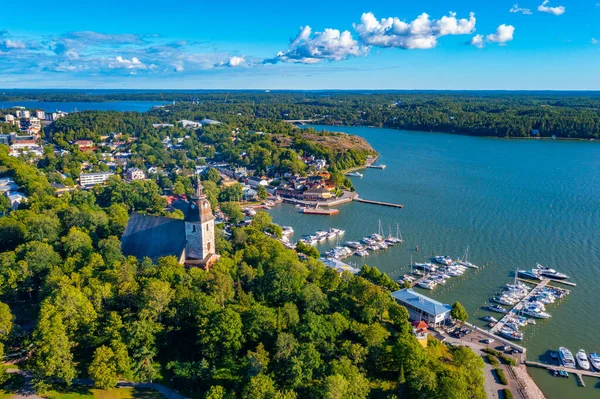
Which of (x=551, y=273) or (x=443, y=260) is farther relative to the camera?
(x=443, y=260)

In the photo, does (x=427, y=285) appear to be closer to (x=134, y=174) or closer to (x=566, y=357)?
(x=566, y=357)

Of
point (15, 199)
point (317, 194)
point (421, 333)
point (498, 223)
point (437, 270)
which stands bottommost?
point (437, 270)

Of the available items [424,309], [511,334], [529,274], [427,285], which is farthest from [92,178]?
[511,334]

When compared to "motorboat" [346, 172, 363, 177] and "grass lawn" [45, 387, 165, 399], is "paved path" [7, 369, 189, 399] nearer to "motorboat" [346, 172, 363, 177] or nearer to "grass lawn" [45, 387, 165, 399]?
"grass lawn" [45, 387, 165, 399]

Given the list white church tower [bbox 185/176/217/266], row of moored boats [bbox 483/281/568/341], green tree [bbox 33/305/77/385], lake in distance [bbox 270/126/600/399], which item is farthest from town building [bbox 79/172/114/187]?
row of moored boats [bbox 483/281/568/341]

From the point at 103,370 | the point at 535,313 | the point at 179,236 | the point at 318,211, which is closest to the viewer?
the point at 103,370

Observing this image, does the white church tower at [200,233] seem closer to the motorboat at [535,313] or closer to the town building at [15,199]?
the motorboat at [535,313]

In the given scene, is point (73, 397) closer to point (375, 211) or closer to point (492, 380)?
point (492, 380)

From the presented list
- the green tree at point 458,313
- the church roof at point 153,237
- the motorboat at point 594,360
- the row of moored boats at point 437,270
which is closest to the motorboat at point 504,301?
the row of moored boats at point 437,270
